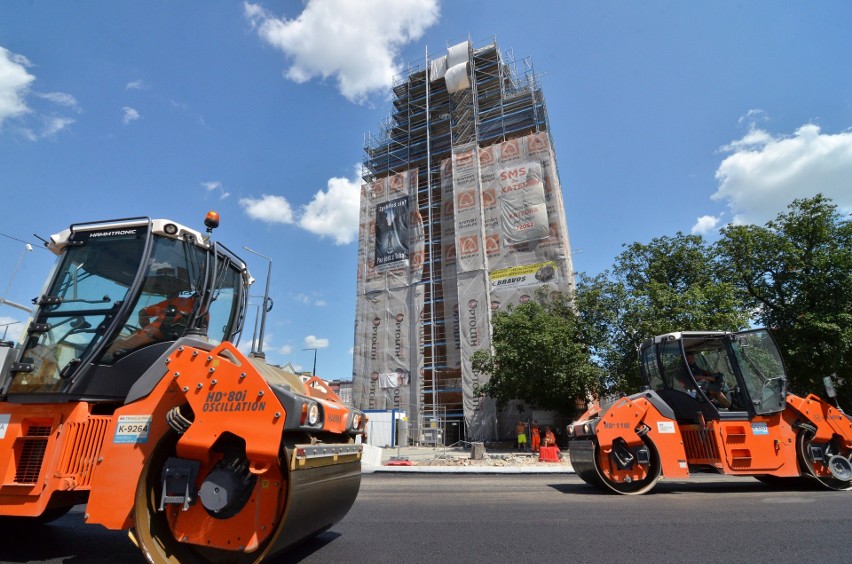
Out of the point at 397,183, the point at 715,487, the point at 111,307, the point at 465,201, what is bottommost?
the point at 715,487

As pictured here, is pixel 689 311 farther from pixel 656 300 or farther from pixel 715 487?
pixel 715 487

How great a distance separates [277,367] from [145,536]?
5.14ft

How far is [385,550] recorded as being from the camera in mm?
4102

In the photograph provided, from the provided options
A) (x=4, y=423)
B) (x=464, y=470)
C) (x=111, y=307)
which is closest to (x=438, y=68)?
(x=464, y=470)

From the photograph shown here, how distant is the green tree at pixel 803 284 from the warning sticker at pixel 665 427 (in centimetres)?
1923

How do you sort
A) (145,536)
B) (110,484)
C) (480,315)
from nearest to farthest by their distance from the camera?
(145,536) → (110,484) → (480,315)

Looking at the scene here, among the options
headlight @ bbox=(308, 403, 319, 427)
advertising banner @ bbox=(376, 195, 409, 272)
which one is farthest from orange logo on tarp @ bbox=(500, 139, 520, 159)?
headlight @ bbox=(308, 403, 319, 427)

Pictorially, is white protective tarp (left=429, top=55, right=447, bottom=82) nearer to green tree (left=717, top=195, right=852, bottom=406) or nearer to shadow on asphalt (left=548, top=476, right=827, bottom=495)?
green tree (left=717, top=195, right=852, bottom=406)

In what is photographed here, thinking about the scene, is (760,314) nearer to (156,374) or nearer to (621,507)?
(621,507)

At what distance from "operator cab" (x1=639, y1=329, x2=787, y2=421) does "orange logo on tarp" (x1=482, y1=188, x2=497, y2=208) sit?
24574mm

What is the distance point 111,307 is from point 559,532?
4915 mm

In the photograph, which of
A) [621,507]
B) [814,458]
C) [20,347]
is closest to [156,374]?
[20,347]

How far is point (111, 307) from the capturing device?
13.6 ft

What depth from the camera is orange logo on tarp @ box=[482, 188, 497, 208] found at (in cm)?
3244
